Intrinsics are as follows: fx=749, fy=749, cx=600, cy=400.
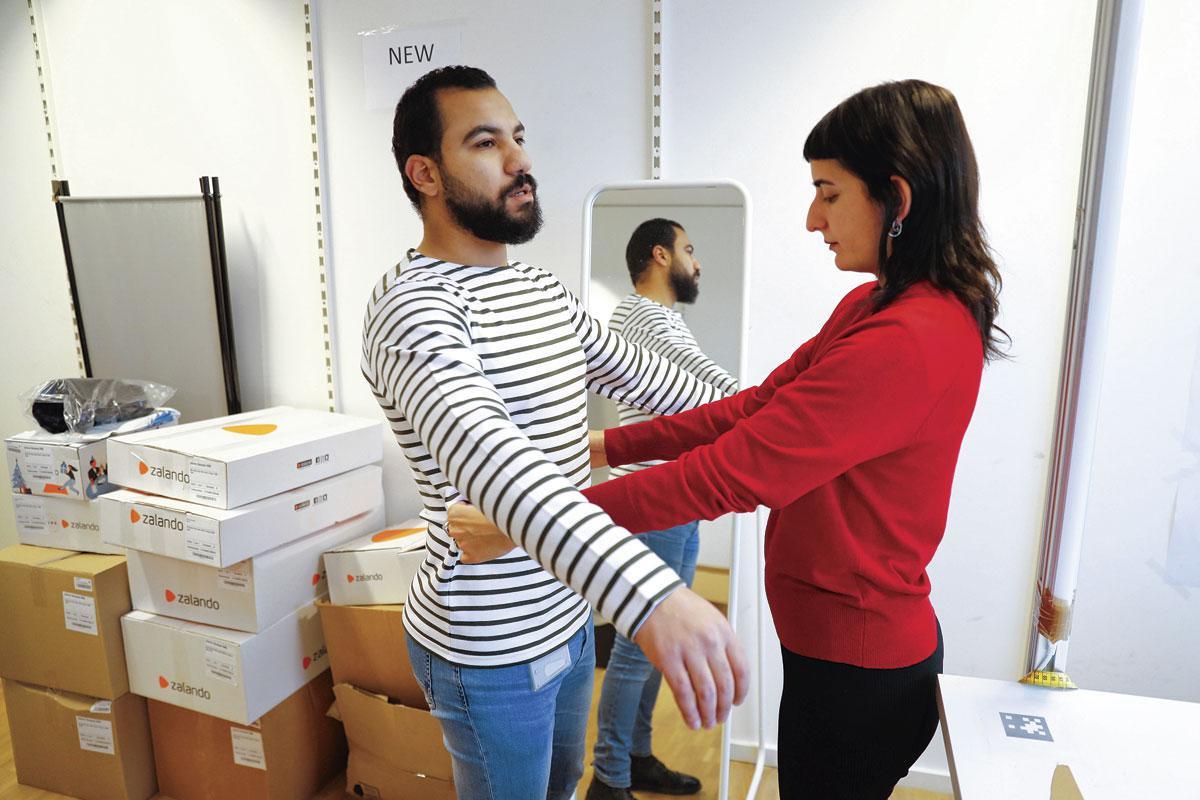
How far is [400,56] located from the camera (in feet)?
6.52

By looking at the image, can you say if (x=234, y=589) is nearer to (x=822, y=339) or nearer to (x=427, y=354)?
(x=427, y=354)

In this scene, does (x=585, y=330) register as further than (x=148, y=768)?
No

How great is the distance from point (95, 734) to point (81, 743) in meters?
0.06

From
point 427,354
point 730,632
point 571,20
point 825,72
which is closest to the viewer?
point 730,632

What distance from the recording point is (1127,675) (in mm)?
1729

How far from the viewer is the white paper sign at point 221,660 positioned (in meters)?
1.71

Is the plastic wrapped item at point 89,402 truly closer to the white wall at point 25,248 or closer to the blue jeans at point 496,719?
the white wall at point 25,248

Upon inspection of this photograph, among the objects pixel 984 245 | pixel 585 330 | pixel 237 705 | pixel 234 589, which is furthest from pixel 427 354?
pixel 237 705

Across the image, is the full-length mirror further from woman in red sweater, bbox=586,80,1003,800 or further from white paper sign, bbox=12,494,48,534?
white paper sign, bbox=12,494,48,534

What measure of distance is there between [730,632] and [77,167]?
2.63 meters

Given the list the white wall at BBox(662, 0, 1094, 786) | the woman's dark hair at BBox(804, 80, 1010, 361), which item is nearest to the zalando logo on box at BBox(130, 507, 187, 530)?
the white wall at BBox(662, 0, 1094, 786)

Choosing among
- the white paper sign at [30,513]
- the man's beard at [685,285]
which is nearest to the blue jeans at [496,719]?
the man's beard at [685,285]

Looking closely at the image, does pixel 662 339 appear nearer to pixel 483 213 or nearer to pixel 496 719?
pixel 483 213

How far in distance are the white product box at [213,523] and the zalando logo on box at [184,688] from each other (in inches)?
12.9
